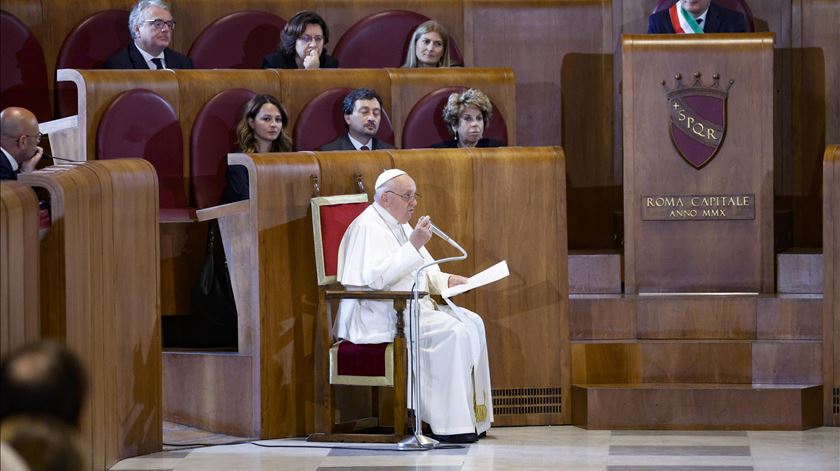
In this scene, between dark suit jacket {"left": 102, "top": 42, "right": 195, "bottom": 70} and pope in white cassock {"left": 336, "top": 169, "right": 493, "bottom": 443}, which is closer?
pope in white cassock {"left": 336, "top": 169, "right": 493, "bottom": 443}

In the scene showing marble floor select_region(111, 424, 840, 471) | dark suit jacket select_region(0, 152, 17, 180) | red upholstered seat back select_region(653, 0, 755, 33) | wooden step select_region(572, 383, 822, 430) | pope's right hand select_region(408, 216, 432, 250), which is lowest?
marble floor select_region(111, 424, 840, 471)

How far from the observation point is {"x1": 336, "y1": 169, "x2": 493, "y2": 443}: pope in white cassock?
4.08 metres

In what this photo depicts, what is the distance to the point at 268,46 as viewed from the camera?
215 inches

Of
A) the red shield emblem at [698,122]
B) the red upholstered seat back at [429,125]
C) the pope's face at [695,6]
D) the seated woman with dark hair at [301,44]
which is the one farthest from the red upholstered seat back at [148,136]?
the pope's face at [695,6]

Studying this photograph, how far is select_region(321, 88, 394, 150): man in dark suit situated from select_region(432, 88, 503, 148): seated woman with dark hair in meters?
0.26

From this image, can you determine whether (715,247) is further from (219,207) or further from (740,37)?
(219,207)

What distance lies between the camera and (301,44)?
507 cm

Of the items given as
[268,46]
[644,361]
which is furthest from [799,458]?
[268,46]

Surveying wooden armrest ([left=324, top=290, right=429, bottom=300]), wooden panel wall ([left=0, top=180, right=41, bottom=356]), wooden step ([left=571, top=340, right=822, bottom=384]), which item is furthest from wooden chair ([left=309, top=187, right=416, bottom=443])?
wooden panel wall ([left=0, top=180, right=41, bottom=356])

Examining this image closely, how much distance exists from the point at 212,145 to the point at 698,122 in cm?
171

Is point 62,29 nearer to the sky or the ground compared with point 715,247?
nearer to the sky

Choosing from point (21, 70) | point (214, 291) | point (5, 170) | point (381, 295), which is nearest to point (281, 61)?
point (21, 70)

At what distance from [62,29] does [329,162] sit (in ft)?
5.62

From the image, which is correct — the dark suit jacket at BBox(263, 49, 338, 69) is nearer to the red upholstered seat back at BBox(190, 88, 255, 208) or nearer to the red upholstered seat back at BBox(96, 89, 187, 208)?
the red upholstered seat back at BBox(190, 88, 255, 208)
